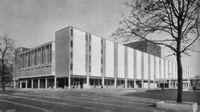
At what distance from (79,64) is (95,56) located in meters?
6.97

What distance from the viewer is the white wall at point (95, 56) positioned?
53.7 meters

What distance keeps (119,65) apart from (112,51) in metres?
6.02

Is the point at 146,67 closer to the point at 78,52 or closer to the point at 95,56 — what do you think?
the point at 95,56

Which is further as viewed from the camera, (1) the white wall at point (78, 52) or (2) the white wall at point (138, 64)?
(2) the white wall at point (138, 64)

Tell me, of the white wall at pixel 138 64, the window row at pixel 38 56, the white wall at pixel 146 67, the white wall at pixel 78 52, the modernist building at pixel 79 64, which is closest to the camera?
the white wall at pixel 78 52

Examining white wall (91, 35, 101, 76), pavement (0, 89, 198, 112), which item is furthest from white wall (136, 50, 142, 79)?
pavement (0, 89, 198, 112)

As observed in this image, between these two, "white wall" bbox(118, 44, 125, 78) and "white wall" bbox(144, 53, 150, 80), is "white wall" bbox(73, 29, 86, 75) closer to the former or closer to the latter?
"white wall" bbox(118, 44, 125, 78)

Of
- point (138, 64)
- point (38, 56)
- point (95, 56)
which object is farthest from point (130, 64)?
point (38, 56)

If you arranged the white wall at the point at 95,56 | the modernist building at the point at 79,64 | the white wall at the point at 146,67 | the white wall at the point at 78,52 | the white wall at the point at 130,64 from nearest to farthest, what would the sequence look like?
the white wall at the point at 78,52, the modernist building at the point at 79,64, the white wall at the point at 95,56, the white wall at the point at 130,64, the white wall at the point at 146,67

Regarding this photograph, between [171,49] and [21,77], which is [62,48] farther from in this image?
[171,49]

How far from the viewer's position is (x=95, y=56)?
179ft

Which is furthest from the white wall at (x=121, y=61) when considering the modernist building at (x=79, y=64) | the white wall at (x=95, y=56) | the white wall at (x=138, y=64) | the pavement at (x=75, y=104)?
the pavement at (x=75, y=104)

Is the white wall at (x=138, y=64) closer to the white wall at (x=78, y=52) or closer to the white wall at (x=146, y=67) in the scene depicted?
the white wall at (x=146, y=67)

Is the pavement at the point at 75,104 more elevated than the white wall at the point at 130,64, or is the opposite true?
the white wall at the point at 130,64
